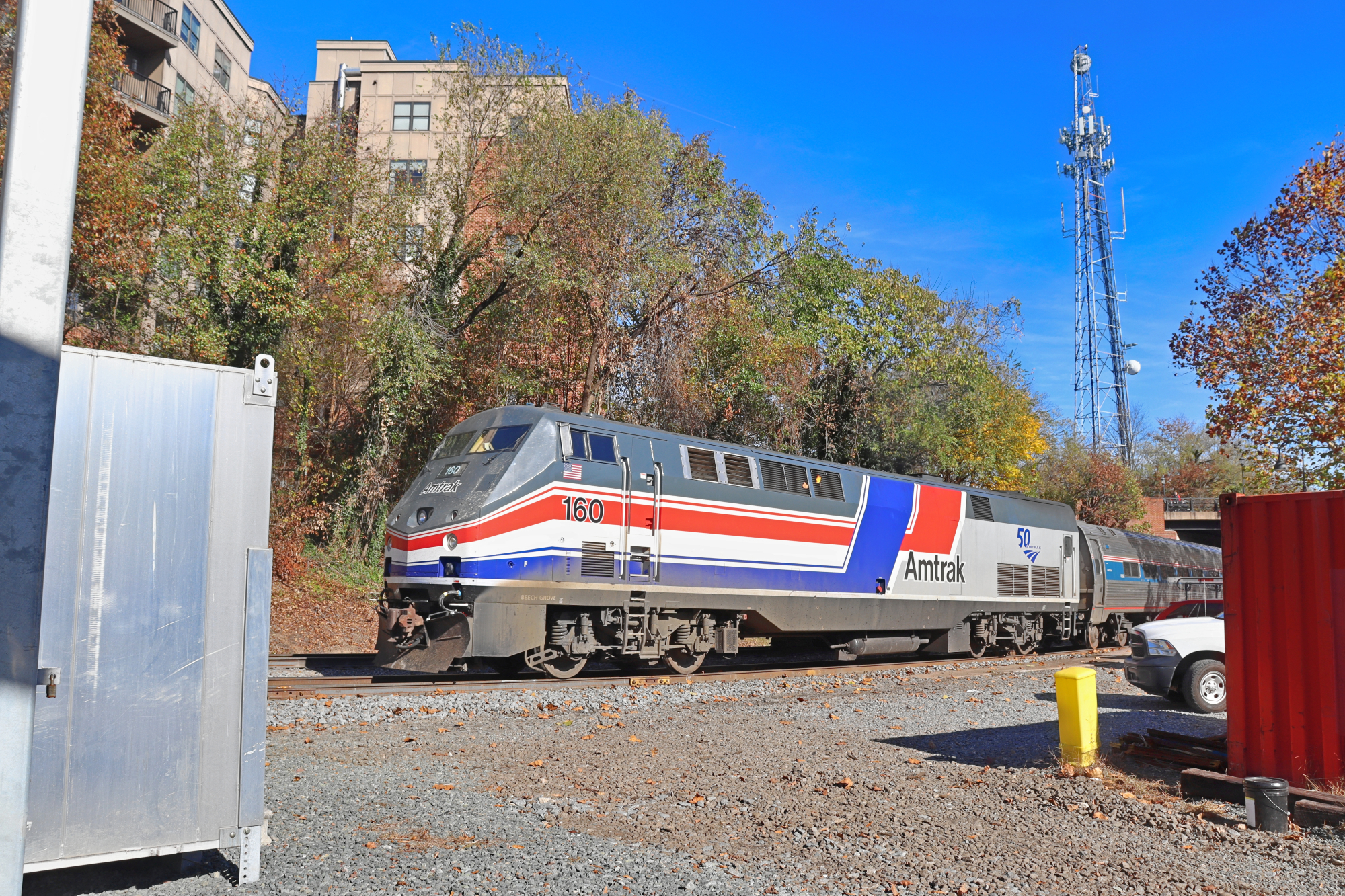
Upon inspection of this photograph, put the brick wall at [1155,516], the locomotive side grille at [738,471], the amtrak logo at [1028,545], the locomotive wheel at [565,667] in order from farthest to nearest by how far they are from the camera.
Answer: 1. the brick wall at [1155,516]
2. the amtrak logo at [1028,545]
3. the locomotive side grille at [738,471]
4. the locomotive wheel at [565,667]

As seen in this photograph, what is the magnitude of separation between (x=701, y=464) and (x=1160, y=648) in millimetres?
6707

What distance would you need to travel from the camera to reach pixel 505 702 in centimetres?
1078

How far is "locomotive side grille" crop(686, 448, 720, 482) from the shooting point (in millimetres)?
13758

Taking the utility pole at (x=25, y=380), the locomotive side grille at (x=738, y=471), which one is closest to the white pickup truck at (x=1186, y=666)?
the locomotive side grille at (x=738, y=471)

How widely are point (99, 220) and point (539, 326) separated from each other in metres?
10.3

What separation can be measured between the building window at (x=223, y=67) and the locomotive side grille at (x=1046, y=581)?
3533cm

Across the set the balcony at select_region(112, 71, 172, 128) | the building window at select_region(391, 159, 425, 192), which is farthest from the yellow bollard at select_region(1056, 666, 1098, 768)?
the balcony at select_region(112, 71, 172, 128)

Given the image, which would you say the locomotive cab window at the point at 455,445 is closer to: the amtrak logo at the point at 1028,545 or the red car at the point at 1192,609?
the amtrak logo at the point at 1028,545

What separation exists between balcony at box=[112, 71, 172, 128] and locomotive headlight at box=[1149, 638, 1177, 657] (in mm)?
33352

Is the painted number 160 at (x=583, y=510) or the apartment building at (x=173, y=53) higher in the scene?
the apartment building at (x=173, y=53)

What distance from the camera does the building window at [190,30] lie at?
110 ft

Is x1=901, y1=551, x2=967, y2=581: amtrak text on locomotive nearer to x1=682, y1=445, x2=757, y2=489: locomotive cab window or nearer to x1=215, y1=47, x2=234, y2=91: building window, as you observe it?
x1=682, y1=445, x2=757, y2=489: locomotive cab window

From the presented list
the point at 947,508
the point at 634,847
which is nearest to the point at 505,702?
the point at 634,847

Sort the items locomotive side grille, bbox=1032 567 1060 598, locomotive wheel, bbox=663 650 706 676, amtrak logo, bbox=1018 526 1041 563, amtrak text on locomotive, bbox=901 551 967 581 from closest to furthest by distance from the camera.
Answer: locomotive wheel, bbox=663 650 706 676 → amtrak text on locomotive, bbox=901 551 967 581 → amtrak logo, bbox=1018 526 1041 563 → locomotive side grille, bbox=1032 567 1060 598
